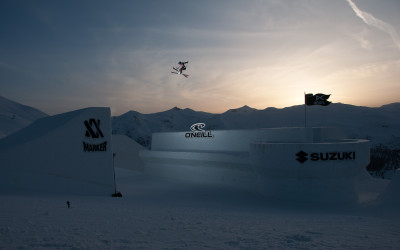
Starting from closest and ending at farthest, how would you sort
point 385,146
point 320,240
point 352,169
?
1. point 320,240
2. point 352,169
3. point 385,146

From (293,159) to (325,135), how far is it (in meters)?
9.03

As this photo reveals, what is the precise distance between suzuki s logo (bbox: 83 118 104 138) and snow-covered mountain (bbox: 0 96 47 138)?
191ft

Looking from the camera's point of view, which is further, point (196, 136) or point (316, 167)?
point (196, 136)

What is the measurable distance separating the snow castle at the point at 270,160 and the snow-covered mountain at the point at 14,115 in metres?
49.4

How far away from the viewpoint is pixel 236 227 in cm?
1142

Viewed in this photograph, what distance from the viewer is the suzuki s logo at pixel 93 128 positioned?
2286cm

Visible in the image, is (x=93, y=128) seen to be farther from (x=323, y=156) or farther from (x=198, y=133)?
(x=323, y=156)

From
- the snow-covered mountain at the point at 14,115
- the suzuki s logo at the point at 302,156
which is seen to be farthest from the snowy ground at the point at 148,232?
the snow-covered mountain at the point at 14,115

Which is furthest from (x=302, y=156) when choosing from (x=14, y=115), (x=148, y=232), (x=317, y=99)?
(x=14, y=115)

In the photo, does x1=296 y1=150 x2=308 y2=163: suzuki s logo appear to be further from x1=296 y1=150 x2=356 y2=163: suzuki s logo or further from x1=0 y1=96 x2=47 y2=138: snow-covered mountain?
x1=0 y1=96 x2=47 y2=138: snow-covered mountain

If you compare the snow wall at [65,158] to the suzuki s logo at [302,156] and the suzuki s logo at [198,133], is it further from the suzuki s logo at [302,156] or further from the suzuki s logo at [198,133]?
the suzuki s logo at [302,156]

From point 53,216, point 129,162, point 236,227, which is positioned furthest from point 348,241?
point 129,162

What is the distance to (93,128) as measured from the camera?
2308 cm

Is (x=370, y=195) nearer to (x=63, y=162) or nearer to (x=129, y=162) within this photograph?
(x=63, y=162)
